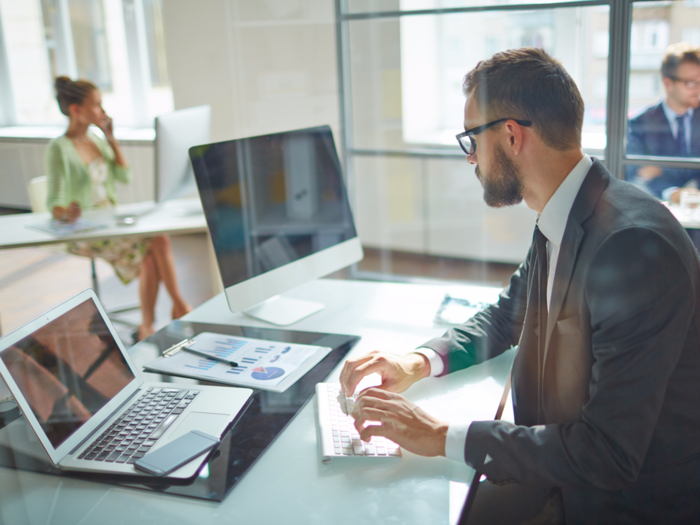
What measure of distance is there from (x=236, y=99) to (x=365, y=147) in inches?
33.5

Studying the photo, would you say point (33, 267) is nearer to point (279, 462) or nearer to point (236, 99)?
point (279, 462)

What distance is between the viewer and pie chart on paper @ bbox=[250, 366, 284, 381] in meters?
1.16

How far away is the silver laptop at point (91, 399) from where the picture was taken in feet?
2.92

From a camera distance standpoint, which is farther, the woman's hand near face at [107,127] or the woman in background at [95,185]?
the woman's hand near face at [107,127]

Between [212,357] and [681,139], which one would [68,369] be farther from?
[681,139]

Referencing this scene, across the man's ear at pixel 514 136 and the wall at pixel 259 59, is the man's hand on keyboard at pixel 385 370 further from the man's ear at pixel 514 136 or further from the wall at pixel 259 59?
the wall at pixel 259 59

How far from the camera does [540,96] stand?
1.02 metres

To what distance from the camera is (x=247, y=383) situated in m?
1.14

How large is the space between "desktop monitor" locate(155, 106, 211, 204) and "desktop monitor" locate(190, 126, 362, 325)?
41.4 inches

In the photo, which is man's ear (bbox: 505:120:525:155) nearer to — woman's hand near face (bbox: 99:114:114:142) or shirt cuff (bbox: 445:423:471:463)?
shirt cuff (bbox: 445:423:471:463)

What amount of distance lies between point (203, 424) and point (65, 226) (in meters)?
1.63

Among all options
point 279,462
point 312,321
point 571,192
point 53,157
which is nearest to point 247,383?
point 279,462

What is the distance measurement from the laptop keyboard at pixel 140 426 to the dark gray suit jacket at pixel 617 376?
0.49 m

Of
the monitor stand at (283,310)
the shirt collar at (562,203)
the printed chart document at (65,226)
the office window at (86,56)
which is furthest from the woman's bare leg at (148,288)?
the shirt collar at (562,203)
